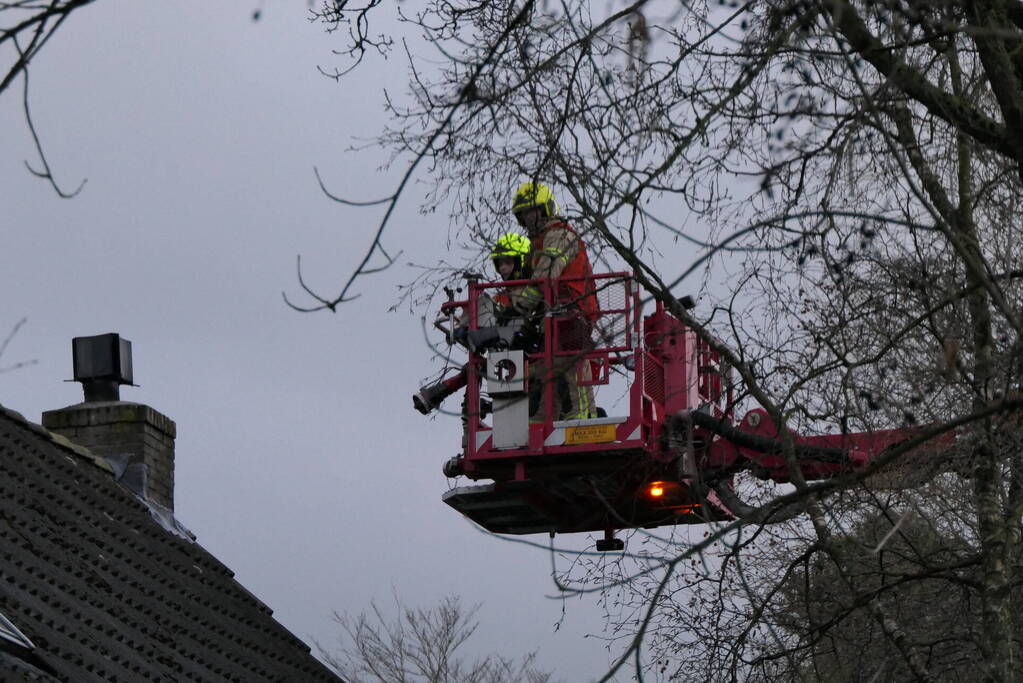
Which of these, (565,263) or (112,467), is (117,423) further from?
(565,263)

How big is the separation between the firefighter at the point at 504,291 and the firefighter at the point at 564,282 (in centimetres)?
11

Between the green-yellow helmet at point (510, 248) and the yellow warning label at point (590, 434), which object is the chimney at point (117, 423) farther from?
the green-yellow helmet at point (510, 248)

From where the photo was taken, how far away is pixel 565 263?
9.66m

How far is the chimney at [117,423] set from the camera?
1323 cm

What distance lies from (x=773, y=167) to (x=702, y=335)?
1997 millimetres

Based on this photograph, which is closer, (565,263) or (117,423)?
(565,263)

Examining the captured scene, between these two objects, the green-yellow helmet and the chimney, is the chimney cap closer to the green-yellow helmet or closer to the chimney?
the chimney

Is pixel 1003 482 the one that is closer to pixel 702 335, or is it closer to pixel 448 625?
pixel 702 335

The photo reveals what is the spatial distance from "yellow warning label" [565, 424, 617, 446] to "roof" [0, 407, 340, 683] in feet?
7.44

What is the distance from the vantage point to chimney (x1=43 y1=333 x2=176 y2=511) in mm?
13227

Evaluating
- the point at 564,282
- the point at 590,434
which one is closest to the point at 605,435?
the point at 590,434

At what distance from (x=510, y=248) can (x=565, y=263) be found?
0.41 metres

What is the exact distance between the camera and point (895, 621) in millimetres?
9742

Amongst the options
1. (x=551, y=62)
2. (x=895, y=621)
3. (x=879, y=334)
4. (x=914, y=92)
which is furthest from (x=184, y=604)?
(x=914, y=92)
